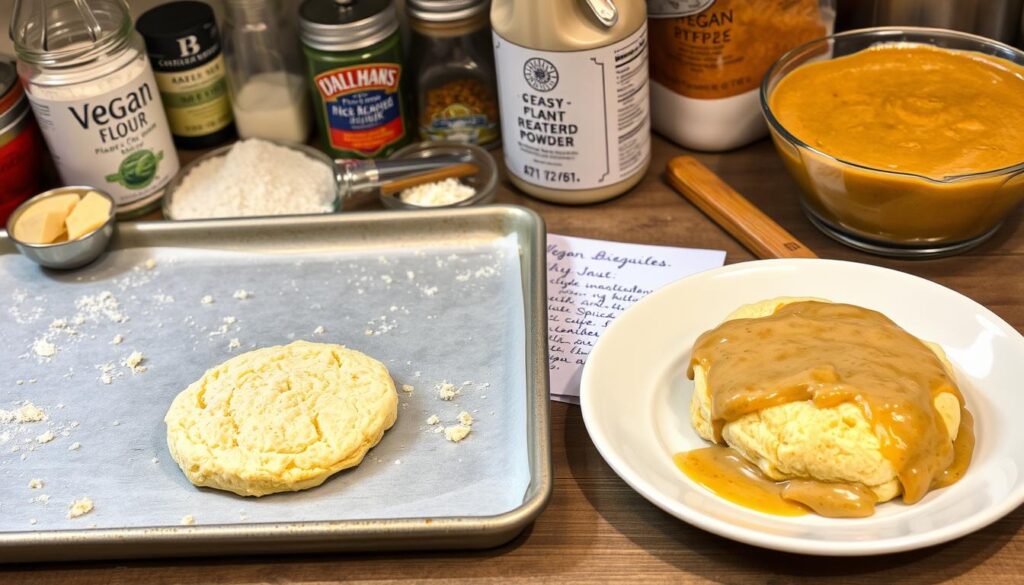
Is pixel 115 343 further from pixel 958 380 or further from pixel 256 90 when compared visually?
pixel 958 380

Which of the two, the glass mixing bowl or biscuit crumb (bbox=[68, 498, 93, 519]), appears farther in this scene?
the glass mixing bowl

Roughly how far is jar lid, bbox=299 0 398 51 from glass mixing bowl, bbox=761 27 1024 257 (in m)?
0.46

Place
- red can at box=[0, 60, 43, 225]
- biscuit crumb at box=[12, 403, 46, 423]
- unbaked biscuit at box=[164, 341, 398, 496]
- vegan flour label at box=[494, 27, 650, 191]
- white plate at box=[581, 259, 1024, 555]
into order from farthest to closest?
red can at box=[0, 60, 43, 225] < vegan flour label at box=[494, 27, 650, 191] < biscuit crumb at box=[12, 403, 46, 423] < unbaked biscuit at box=[164, 341, 398, 496] < white plate at box=[581, 259, 1024, 555]

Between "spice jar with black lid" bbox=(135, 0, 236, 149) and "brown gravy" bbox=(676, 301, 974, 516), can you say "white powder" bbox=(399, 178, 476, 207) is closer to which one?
"spice jar with black lid" bbox=(135, 0, 236, 149)

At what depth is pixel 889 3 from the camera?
4.17 ft

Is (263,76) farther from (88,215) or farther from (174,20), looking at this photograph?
(88,215)

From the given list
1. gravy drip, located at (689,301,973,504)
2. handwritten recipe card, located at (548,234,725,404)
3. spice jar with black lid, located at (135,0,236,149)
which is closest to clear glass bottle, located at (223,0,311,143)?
spice jar with black lid, located at (135,0,236,149)

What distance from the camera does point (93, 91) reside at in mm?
1168

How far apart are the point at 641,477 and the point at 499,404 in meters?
0.19

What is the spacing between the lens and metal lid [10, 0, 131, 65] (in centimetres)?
115

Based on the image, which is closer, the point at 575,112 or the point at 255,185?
the point at 575,112

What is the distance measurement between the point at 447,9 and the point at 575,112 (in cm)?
23

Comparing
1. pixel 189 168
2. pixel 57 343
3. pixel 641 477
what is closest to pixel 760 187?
pixel 641 477

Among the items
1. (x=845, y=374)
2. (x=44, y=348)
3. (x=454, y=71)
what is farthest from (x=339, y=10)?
(x=845, y=374)
